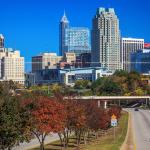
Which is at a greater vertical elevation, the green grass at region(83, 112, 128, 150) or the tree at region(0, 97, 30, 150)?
the tree at region(0, 97, 30, 150)

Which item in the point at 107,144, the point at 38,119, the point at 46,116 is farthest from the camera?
the point at 107,144

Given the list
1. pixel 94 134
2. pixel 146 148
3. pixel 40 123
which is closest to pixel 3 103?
pixel 40 123

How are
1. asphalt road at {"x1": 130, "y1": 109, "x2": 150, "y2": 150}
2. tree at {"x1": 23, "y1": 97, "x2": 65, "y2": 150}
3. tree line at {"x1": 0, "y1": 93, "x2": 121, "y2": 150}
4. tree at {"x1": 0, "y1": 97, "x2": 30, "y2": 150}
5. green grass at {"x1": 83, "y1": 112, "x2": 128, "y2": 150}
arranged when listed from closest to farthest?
tree at {"x1": 0, "y1": 97, "x2": 30, "y2": 150} → tree line at {"x1": 0, "y1": 93, "x2": 121, "y2": 150} → tree at {"x1": 23, "y1": 97, "x2": 65, "y2": 150} → green grass at {"x1": 83, "y1": 112, "x2": 128, "y2": 150} → asphalt road at {"x1": 130, "y1": 109, "x2": 150, "y2": 150}

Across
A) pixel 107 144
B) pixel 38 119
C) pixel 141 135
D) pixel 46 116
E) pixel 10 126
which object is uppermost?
pixel 10 126

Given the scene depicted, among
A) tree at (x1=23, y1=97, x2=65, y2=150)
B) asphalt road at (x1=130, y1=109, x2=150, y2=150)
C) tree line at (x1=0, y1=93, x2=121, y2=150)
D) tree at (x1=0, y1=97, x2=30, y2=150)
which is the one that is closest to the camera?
tree at (x1=0, y1=97, x2=30, y2=150)

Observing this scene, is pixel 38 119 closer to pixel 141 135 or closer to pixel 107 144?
pixel 107 144

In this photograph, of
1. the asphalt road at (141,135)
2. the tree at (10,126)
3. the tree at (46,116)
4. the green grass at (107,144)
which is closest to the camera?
the tree at (10,126)

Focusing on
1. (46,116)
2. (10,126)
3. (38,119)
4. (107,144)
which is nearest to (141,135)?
(107,144)

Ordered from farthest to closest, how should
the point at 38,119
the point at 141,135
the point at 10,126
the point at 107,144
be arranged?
the point at 141,135 → the point at 107,144 → the point at 38,119 → the point at 10,126

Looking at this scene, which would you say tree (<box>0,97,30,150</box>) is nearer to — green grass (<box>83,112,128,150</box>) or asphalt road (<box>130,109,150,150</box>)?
green grass (<box>83,112,128,150</box>)

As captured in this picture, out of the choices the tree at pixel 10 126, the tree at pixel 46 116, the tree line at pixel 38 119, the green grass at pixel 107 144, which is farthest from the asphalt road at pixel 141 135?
the tree at pixel 10 126

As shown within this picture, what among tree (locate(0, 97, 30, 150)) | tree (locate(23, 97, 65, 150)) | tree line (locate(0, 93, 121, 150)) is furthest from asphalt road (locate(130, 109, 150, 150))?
tree (locate(0, 97, 30, 150))

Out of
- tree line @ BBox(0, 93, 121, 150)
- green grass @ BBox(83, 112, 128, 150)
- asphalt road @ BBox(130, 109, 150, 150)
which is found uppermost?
tree line @ BBox(0, 93, 121, 150)

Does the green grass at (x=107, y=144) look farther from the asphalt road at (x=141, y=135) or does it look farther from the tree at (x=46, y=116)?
the tree at (x=46, y=116)
